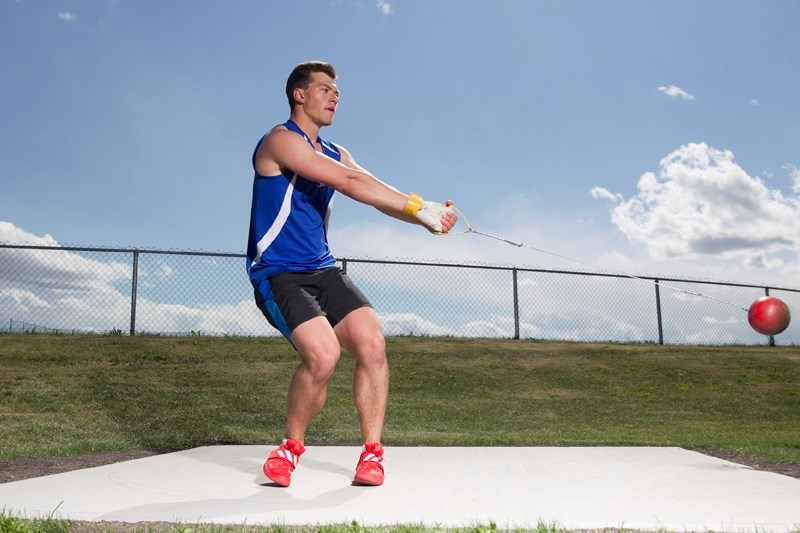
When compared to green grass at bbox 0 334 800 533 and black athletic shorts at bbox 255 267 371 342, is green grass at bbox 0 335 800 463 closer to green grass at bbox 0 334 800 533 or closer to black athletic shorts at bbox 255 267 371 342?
green grass at bbox 0 334 800 533

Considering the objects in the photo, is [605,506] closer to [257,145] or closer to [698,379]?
[257,145]

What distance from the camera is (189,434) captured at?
640 centimetres

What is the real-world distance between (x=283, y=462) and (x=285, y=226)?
1096mm

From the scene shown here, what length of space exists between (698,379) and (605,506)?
928 centimetres

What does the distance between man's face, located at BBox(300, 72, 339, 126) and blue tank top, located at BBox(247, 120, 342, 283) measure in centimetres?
12

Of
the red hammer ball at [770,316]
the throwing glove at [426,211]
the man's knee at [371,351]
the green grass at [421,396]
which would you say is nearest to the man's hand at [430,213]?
the throwing glove at [426,211]

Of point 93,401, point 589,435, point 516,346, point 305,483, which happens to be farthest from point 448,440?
point 516,346

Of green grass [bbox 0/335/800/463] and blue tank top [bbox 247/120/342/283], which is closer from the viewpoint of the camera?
blue tank top [bbox 247/120/342/283]

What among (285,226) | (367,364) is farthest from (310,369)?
(285,226)

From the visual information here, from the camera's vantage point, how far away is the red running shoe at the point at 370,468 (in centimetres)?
340

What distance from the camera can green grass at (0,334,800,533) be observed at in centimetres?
655

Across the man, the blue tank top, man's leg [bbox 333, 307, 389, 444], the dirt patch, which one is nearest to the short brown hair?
the man

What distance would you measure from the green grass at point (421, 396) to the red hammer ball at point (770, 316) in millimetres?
1128

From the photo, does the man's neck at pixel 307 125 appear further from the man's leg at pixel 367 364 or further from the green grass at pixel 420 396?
the green grass at pixel 420 396
